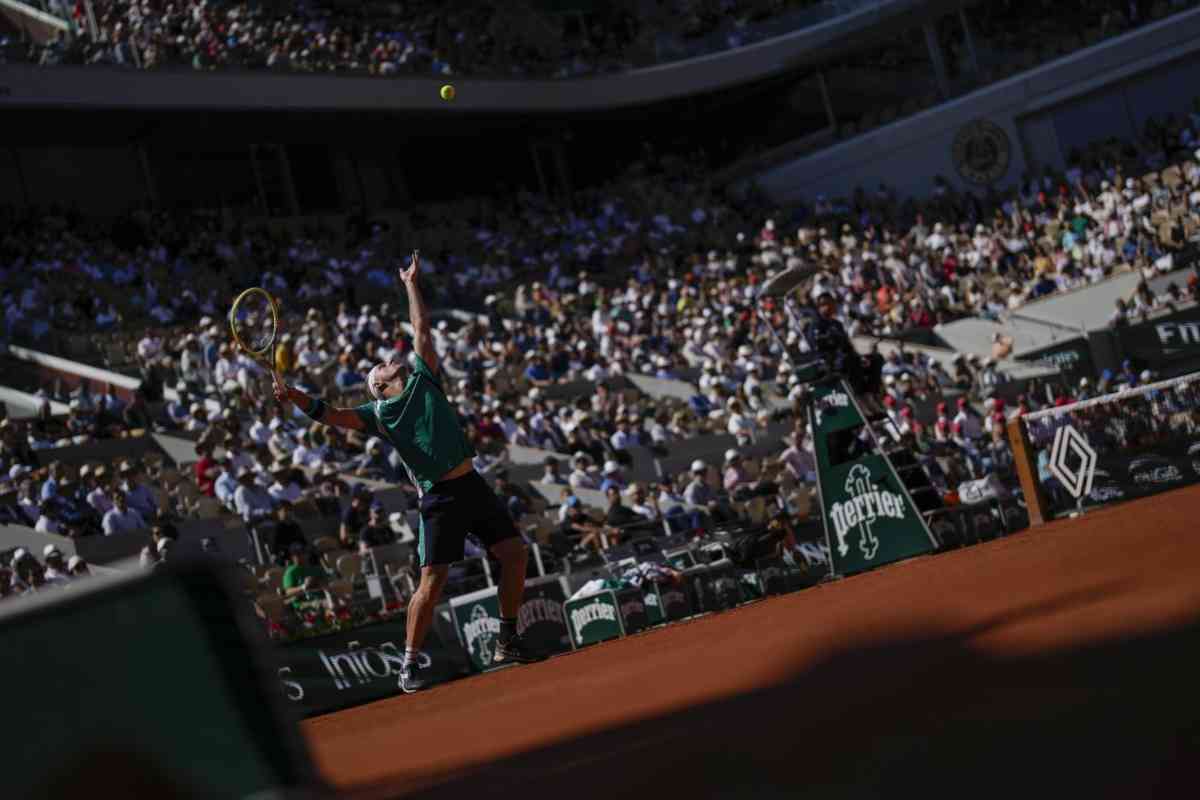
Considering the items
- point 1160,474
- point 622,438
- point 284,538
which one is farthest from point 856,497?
point 622,438

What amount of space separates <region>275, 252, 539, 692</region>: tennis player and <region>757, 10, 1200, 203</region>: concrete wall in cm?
3305

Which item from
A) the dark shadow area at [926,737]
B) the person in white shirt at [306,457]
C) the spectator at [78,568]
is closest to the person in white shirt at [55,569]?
the spectator at [78,568]

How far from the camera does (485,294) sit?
33.6 m

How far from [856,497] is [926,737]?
961cm

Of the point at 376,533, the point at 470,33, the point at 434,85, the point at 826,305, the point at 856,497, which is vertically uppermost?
the point at 470,33

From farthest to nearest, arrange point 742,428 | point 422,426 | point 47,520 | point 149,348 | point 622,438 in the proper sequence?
1. point 742,428
2. point 149,348
3. point 622,438
4. point 47,520
5. point 422,426

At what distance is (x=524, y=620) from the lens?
15.3 metres

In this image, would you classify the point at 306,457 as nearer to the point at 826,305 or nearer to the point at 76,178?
the point at 826,305

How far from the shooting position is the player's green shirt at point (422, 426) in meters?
8.84

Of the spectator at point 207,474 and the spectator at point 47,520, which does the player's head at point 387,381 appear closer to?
the spectator at point 47,520

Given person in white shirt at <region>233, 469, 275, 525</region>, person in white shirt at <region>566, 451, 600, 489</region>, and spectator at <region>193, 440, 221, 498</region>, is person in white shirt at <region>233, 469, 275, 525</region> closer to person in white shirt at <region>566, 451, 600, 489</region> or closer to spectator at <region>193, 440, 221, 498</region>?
spectator at <region>193, 440, 221, 498</region>

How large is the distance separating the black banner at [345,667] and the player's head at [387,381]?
511cm

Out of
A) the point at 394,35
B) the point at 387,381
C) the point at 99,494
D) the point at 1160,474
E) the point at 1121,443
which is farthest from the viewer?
the point at 394,35

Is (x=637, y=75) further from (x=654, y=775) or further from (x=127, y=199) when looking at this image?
(x=654, y=775)
